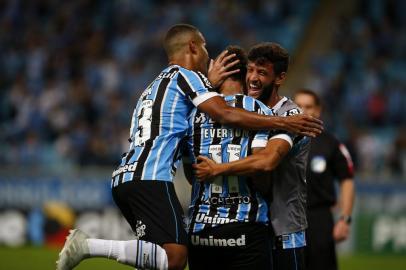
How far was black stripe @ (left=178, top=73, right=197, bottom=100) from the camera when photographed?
20.6ft

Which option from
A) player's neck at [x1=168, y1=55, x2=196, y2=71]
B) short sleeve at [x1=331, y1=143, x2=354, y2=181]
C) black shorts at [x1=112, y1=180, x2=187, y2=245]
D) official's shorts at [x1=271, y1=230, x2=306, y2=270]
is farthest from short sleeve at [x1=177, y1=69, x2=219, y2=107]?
short sleeve at [x1=331, y1=143, x2=354, y2=181]

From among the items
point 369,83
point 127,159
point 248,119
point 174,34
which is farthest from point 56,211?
point 248,119

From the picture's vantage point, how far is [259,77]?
637 centimetres

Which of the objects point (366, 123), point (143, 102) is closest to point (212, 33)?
point (366, 123)

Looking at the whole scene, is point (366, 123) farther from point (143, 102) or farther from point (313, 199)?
point (143, 102)

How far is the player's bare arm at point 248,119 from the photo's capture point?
Result: 6.02 meters

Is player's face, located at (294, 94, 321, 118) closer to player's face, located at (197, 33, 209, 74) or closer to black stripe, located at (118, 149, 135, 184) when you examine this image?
player's face, located at (197, 33, 209, 74)

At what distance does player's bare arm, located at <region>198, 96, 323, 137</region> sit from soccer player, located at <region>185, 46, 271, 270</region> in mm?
87

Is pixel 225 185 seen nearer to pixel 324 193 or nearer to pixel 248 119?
pixel 248 119

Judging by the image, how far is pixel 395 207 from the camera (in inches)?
587

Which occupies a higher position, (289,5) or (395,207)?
(289,5)

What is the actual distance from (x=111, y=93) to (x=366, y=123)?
5.15 m

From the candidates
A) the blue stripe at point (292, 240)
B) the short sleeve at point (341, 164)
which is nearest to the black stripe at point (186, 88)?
the blue stripe at point (292, 240)

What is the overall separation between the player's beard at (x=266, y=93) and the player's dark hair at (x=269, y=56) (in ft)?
0.32
